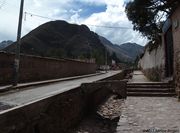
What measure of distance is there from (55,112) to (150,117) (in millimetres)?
3183

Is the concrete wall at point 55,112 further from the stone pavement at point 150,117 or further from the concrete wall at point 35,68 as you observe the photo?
the concrete wall at point 35,68

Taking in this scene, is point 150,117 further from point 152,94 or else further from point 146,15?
point 146,15

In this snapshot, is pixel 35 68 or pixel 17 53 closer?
pixel 17 53

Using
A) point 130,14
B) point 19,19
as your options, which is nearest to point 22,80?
point 19,19

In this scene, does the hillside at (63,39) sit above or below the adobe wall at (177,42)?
above

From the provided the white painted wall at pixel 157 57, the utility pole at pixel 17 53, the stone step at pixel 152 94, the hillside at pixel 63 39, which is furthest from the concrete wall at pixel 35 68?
the hillside at pixel 63 39

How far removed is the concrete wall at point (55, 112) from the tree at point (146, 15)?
349 inches

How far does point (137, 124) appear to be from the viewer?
26.7ft

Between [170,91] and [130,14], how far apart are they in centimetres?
1224

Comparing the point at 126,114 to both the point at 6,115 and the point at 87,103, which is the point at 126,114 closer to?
the point at 6,115

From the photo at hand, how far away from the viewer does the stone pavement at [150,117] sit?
7.56 meters

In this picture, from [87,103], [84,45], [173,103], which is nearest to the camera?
[173,103]

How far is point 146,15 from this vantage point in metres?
24.8

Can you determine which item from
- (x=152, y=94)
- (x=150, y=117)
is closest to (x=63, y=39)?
(x=152, y=94)
